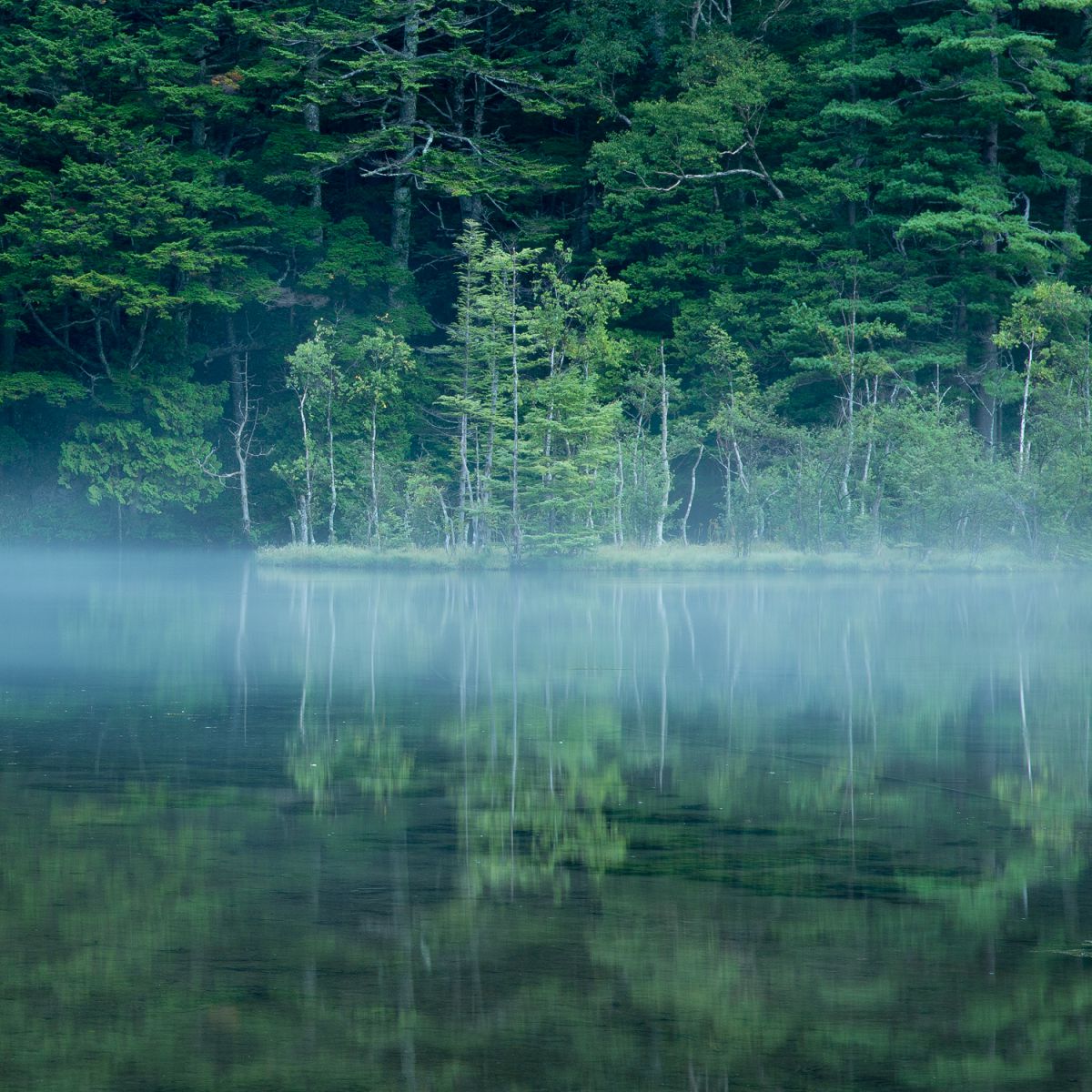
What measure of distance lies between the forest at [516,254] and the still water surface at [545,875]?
21.4 m

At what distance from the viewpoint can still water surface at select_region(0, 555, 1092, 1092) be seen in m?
4.55

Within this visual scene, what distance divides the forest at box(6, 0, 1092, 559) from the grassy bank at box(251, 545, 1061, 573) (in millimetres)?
941

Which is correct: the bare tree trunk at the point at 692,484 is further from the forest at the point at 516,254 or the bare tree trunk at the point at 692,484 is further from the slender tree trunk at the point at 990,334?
the slender tree trunk at the point at 990,334

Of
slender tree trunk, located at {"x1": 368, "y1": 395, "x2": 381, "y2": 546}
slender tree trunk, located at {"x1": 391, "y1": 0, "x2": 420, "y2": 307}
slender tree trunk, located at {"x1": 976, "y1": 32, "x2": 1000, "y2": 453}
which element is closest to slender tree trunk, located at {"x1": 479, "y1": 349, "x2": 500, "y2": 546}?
slender tree trunk, located at {"x1": 368, "y1": 395, "x2": 381, "y2": 546}

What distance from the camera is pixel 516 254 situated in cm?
3566

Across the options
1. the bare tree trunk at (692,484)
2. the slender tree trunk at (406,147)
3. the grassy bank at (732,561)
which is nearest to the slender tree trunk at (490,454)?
the grassy bank at (732,561)

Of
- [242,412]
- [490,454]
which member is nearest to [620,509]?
[490,454]

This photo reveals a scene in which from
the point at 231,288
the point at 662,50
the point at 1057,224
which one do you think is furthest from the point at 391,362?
the point at 1057,224

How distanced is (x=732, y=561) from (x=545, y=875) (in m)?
25.2

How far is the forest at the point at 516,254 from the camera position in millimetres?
35531

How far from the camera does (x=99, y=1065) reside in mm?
4363

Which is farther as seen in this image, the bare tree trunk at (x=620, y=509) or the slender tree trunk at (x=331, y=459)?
the slender tree trunk at (x=331, y=459)

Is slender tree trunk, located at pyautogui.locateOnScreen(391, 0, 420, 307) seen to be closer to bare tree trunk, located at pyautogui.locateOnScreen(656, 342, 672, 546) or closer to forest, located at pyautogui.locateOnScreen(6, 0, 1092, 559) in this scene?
forest, located at pyautogui.locateOnScreen(6, 0, 1092, 559)

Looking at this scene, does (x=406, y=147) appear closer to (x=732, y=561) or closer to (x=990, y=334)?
(x=990, y=334)
